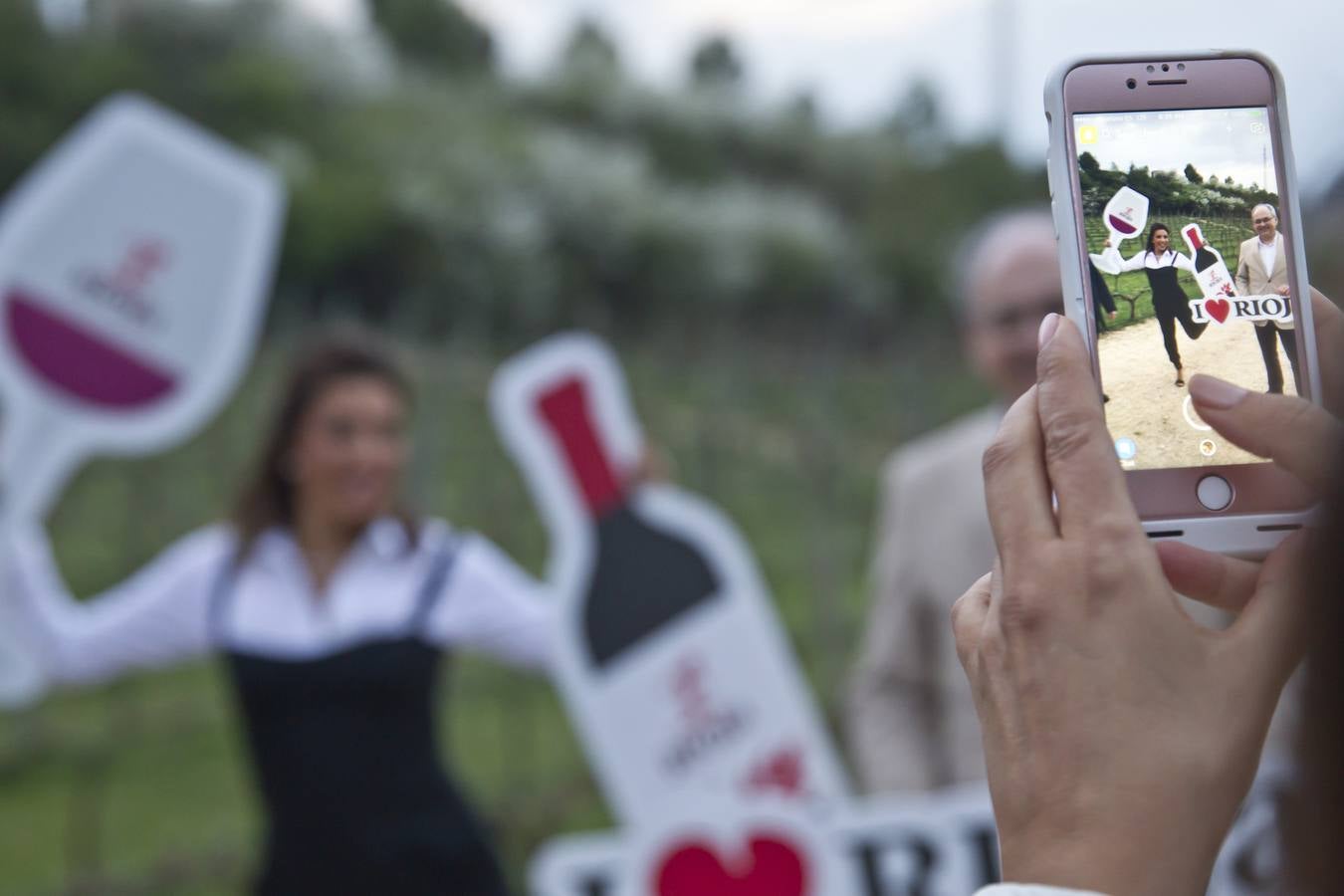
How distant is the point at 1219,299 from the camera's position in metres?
0.69

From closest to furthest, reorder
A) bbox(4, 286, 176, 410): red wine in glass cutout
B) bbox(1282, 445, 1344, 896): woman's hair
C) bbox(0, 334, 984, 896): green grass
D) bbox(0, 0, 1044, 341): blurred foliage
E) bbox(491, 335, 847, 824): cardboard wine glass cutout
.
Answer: bbox(1282, 445, 1344, 896): woman's hair
bbox(491, 335, 847, 824): cardboard wine glass cutout
bbox(4, 286, 176, 410): red wine in glass cutout
bbox(0, 334, 984, 896): green grass
bbox(0, 0, 1044, 341): blurred foliage

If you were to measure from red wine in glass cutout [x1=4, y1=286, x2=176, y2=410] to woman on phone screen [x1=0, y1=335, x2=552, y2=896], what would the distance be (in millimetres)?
287

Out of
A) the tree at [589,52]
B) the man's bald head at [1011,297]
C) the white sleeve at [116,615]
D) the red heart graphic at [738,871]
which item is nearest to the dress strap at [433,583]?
the white sleeve at [116,615]

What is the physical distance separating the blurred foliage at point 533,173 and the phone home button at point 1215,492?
4.26m

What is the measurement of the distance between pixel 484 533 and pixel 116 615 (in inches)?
90.8

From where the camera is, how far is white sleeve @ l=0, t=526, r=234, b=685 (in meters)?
→ 2.21

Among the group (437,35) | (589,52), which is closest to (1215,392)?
(589,52)

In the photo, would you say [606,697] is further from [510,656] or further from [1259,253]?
[1259,253]

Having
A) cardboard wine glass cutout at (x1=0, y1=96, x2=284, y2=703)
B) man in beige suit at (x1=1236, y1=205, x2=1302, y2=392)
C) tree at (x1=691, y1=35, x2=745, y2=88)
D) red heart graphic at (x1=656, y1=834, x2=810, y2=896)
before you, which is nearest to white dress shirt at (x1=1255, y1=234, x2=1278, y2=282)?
man in beige suit at (x1=1236, y1=205, x2=1302, y2=392)

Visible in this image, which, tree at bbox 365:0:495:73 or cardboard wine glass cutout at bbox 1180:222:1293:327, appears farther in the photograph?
tree at bbox 365:0:495:73

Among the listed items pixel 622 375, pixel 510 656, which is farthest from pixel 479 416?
pixel 510 656

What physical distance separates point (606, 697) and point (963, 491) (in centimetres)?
72

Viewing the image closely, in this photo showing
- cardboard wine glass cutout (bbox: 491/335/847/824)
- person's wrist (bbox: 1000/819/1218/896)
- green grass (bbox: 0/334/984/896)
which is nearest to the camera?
person's wrist (bbox: 1000/819/1218/896)

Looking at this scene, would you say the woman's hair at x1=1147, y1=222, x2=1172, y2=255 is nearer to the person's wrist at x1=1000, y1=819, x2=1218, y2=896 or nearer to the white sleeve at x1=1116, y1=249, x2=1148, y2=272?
the white sleeve at x1=1116, y1=249, x2=1148, y2=272
